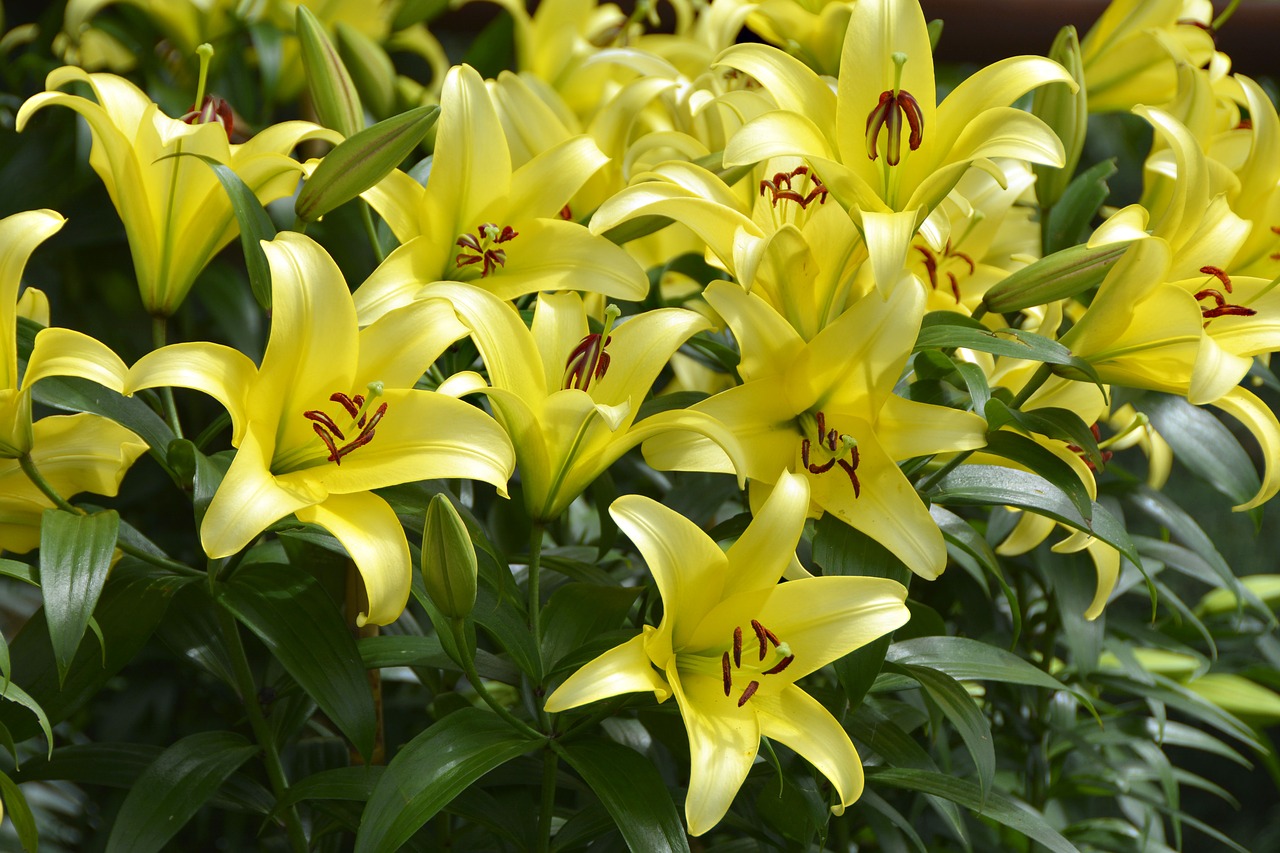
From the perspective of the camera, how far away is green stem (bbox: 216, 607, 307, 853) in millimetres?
585

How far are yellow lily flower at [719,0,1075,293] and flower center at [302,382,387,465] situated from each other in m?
0.20

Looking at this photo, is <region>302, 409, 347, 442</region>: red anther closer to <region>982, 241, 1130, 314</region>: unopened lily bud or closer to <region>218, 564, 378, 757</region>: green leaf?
<region>218, 564, 378, 757</region>: green leaf

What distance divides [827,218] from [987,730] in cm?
28

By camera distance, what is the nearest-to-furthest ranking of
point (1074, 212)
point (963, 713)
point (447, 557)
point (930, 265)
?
point (447, 557) → point (963, 713) → point (930, 265) → point (1074, 212)

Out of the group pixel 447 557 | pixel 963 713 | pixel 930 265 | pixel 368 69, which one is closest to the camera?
pixel 447 557

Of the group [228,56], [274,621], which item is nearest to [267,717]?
[274,621]

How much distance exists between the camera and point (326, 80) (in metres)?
0.66

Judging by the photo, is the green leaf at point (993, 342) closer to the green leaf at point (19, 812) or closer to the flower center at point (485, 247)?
the flower center at point (485, 247)

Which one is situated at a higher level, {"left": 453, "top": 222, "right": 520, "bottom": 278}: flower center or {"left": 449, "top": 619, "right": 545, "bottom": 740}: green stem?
{"left": 453, "top": 222, "right": 520, "bottom": 278}: flower center

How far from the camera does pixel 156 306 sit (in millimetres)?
594

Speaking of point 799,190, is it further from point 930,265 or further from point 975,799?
point 975,799

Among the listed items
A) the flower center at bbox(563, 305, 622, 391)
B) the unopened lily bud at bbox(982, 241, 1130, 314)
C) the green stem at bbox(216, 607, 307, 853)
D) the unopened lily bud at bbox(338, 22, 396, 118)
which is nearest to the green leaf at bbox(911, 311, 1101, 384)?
the unopened lily bud at bbox(982, 241, 1130, 314)

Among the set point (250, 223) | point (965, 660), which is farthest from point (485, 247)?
point (965, 660)

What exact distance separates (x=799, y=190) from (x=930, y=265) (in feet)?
0.32
